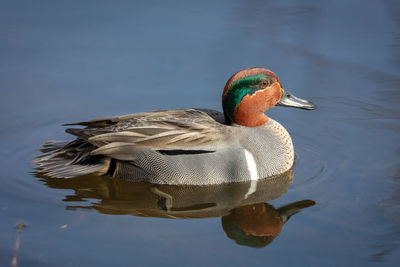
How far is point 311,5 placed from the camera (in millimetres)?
11141

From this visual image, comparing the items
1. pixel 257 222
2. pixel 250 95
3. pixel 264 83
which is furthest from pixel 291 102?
pixel 257 222

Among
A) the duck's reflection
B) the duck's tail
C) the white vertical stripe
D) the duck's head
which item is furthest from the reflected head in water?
the duck's tail

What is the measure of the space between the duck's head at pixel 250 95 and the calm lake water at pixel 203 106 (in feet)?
2.54

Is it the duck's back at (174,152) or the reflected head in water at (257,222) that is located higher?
the duck's back at (174,152)

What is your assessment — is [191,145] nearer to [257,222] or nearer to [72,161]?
[257,222]

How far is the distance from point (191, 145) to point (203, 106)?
162 cm

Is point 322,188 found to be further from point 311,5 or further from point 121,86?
point 311,5

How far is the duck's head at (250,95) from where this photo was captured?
298 inches

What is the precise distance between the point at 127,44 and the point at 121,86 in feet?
3.71

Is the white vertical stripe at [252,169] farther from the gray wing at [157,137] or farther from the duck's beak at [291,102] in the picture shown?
the duck's beak at [291,102]

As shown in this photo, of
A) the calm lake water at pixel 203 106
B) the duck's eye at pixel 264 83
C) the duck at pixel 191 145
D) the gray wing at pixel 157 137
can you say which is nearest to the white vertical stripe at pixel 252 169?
the duck at pixel 191 145

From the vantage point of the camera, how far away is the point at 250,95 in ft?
25.1

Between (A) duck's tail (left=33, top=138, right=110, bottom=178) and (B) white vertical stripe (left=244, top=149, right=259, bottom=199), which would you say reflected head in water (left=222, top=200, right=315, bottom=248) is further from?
(A) duck's tail (left=33, top=138, right=110, bottom=178)

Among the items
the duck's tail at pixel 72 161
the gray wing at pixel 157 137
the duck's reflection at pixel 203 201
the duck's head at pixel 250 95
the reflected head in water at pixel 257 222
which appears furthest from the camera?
the duck's head at pixel 250 95
